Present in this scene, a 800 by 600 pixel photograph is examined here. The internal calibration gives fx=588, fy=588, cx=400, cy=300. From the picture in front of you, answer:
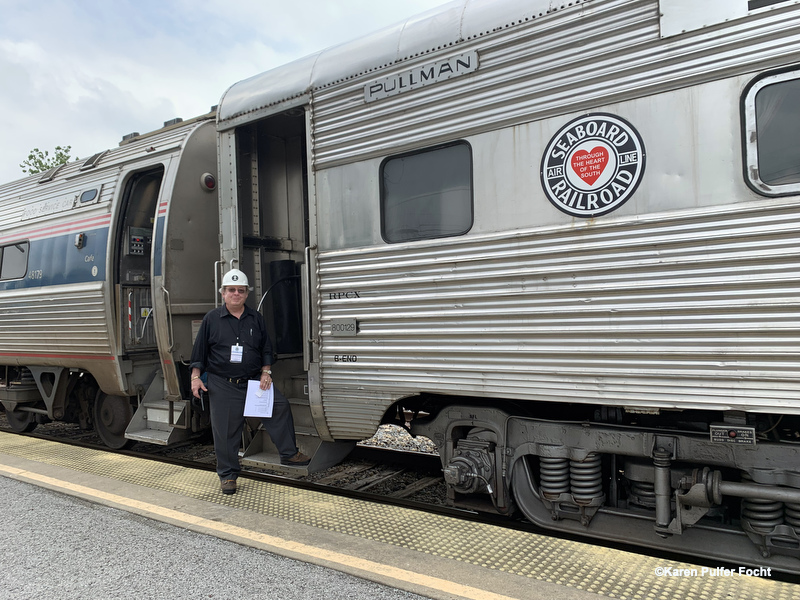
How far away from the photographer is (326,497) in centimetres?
464

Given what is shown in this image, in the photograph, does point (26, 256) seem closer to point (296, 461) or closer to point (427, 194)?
point (296, 461)

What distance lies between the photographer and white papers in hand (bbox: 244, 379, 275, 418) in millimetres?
4809

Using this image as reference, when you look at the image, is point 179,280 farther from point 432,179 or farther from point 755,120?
point 755,120

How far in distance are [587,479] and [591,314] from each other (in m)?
1.09

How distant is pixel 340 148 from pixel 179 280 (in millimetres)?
2583

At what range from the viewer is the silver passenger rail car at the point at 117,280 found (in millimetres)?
6055

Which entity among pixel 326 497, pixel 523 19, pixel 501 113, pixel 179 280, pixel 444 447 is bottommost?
pixel 326 497

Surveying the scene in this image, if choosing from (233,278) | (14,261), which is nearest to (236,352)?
(233,278)

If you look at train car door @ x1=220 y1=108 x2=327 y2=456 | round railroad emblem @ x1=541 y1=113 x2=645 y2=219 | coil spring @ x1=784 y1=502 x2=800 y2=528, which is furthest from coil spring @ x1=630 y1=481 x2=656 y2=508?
train car door @ x1=220 y1=108 x2=327 y2=456

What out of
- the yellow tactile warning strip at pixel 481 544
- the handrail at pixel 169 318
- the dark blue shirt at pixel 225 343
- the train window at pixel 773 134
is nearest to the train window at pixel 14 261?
the handrail at pixel 169 318

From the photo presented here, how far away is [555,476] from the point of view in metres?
3.79

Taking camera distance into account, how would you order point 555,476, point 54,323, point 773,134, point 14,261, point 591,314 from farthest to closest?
point 14,261 → point 54,323 → point 555,476 → point 591,314 → point 773,134

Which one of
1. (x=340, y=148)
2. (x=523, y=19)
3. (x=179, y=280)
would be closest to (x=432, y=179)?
(x=340, y=148)

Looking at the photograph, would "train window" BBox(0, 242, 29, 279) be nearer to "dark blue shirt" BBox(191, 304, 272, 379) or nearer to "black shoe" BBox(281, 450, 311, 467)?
"dark blue shirt" BBox(191, 304, 272, 379)
